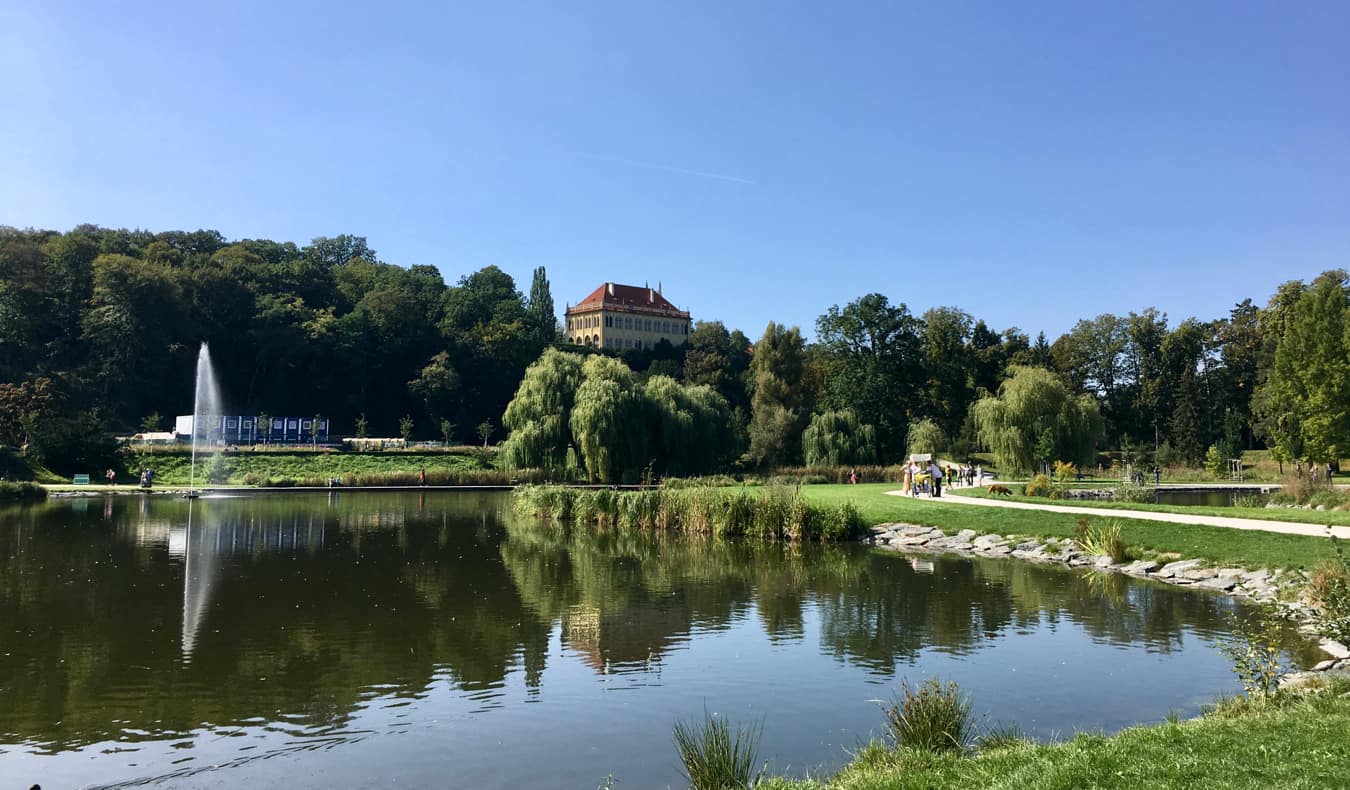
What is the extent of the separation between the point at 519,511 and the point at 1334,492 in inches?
1037

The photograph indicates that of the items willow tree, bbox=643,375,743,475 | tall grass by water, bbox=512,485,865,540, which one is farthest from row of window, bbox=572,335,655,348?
tall grass by water, bbox=512,485,865,540

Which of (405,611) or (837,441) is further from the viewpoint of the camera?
(837,441)

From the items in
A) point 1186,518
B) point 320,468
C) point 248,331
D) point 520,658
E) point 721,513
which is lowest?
point 520,658

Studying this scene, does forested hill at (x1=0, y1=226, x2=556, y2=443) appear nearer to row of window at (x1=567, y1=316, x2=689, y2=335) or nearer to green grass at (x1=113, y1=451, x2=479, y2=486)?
green grass at (x1=113, y1=451, x2=479, y2=486)

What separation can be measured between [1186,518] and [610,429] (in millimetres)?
27612

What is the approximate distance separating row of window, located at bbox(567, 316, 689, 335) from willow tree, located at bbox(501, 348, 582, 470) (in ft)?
308

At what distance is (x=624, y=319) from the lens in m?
144

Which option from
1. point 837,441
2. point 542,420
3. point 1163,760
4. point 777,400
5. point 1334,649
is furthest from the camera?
point 777,400

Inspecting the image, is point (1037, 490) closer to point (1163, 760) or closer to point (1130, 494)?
point (1130, 494)

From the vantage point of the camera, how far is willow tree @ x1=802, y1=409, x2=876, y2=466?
5303 centimetres

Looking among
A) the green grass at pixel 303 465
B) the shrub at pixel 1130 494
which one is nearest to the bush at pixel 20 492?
the green grass at pixel 303 465

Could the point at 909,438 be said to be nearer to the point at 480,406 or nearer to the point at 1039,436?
the point at 1039,436

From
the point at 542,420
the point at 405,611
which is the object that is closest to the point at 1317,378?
the point at 542,420

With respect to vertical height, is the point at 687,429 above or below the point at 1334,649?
above
